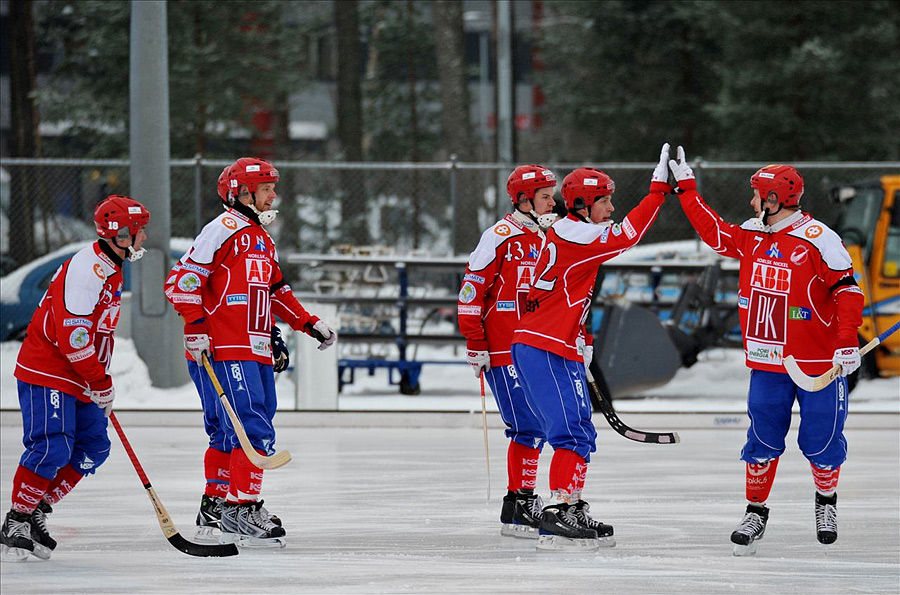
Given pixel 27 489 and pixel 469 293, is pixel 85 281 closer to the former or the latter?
pixel 27 489

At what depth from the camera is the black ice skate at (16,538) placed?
6.41m

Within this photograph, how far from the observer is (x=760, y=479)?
6805 millimetres

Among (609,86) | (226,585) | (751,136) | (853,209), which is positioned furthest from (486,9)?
(226,585)

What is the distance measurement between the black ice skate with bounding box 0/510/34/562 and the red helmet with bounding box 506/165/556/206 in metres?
2.80

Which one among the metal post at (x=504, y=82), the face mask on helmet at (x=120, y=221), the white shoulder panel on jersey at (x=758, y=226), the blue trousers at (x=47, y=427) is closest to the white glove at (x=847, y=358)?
the white shoulder panel on jersey at (x=758, y=226)

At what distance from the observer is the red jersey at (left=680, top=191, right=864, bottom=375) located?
6.55 m

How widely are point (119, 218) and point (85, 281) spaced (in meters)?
0.33

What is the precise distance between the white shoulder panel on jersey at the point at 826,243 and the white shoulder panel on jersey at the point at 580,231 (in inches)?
35.9

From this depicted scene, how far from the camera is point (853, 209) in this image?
46.3 feet

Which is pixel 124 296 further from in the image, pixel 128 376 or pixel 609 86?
pixel 609 86

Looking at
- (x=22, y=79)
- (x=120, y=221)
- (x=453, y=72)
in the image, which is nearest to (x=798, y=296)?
(x=120, y=221)

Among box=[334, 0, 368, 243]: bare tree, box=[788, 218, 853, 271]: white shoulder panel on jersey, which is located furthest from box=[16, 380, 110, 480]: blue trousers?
box=[334, 0, 368, 243]: bare tree

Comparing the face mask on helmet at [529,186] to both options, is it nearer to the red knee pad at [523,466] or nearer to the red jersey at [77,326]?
the red knee pad at [523,466]

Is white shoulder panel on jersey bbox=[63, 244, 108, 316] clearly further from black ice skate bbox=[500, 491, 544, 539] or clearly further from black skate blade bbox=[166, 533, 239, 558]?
black ice skate bbox=[500, 491, 544, 539]
